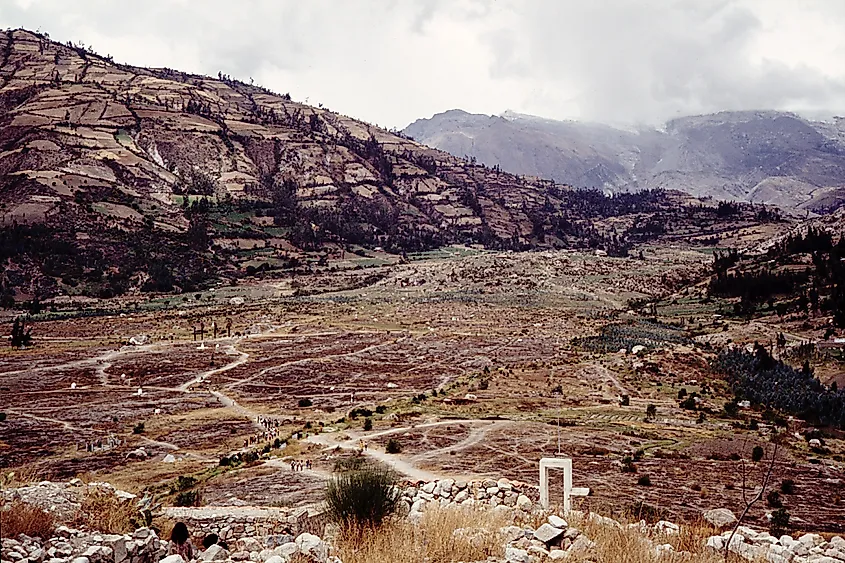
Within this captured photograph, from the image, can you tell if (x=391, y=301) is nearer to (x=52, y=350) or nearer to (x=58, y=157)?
(x=52, y=350)

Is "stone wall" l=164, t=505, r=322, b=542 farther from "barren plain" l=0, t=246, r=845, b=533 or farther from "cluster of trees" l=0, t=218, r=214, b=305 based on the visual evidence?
"cluster of trees" l=0, t=218, r=214, b=305

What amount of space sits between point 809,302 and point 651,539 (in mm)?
62564

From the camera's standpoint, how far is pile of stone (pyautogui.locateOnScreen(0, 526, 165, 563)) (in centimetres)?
809

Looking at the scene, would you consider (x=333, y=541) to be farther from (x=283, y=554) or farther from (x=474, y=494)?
(x=474, y=494)

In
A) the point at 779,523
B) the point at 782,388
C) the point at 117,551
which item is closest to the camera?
the point at 117,551

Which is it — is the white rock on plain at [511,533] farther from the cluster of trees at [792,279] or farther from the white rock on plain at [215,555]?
the cluster of trees at [792,279]

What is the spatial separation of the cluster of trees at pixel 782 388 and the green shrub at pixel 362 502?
97.9ft

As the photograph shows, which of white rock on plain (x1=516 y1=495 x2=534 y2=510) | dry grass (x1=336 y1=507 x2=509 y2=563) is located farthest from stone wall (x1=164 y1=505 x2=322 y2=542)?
white rock on plain (x1=516 y1=495 x2=534 y2=510)

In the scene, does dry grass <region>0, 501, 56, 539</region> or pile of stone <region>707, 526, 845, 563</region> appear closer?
dry grass <region>0, 501, 56, 539</region>

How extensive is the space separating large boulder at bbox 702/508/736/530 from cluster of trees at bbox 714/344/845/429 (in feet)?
69.7

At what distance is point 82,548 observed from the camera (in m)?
8.58

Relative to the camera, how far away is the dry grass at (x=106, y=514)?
34.9ft

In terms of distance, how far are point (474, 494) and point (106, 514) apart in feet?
28.5

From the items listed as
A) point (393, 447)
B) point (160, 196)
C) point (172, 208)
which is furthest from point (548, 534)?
point (160, 196)
